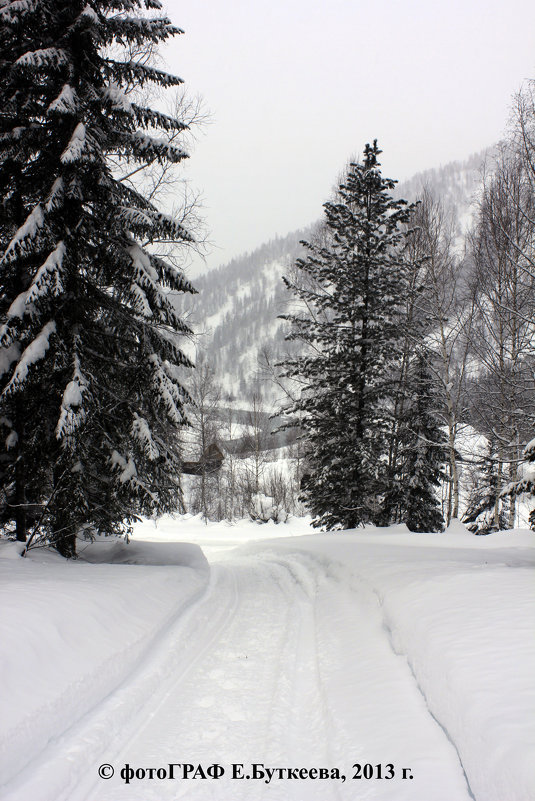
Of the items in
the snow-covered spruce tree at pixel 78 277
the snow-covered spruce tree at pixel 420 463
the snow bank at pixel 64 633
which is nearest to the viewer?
the snow bank at pixel 64 633

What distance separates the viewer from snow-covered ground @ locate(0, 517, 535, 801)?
2.92m

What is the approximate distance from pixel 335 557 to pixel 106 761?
24.0ft

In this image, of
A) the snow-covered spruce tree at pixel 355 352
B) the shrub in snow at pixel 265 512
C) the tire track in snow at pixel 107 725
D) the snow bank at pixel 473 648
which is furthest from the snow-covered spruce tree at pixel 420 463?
the tire track in snow at pixel 107 725

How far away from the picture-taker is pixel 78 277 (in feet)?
26.1

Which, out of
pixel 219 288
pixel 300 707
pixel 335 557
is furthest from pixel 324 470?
pixel 219 288

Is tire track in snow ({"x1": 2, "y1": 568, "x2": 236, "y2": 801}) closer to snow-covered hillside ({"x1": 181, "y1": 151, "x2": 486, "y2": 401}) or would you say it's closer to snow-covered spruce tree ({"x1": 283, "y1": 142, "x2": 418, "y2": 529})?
snow-covered spruce tree ({"x1": 283, "y1": 142, "x2": 418, "y2": 529})

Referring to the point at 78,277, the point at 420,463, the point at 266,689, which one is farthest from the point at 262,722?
the point at 420,463

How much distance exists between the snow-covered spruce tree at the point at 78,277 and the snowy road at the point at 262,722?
3226 millimetres

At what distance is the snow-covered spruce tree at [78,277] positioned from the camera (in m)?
7.08

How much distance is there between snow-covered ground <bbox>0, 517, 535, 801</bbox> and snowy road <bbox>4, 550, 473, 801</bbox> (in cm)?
1

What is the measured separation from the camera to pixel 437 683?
3.73m

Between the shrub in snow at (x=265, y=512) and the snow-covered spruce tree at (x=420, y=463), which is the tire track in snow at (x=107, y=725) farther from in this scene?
the shrub in snow at (x=265, y=512)

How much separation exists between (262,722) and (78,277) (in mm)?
7297

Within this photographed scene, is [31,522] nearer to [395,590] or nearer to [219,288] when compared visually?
[395,590]
